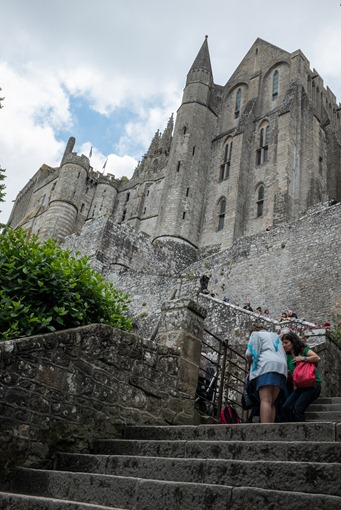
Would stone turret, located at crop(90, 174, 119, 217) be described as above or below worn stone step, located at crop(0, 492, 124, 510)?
above

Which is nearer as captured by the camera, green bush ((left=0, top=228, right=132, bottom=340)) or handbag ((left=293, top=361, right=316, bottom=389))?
handbag ((left=293, top=361, right=316, bottom=389))

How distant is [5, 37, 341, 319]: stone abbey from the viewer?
786 inches

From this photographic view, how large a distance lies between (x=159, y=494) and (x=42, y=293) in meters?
3.34

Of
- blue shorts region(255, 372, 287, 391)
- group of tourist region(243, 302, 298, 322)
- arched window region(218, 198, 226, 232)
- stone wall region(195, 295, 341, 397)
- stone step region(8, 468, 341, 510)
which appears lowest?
stone step region(8, 468, 341, 510)

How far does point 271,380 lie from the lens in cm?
549

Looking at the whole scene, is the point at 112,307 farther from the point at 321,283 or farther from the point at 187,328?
the point at 321,283

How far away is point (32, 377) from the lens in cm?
483

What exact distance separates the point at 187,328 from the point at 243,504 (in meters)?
3.30

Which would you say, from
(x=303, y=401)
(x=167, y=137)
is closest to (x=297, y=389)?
(x=303, y=401)

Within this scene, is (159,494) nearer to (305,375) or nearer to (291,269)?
(305,375)

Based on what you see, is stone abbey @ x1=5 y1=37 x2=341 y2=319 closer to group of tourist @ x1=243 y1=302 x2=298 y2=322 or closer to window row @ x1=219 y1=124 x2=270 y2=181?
window row @ x1=219 y1=124 x2=270 y2=181

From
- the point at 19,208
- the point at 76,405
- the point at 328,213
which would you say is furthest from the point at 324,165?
the point at 19,208

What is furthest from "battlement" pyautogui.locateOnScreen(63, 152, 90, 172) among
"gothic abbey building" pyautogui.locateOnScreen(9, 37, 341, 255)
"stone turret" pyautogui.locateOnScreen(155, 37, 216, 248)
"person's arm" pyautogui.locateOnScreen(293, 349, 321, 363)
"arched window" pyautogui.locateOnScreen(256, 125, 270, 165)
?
"person's arm" pyautogui.locateOnScreen(293, 349, 321, 363)

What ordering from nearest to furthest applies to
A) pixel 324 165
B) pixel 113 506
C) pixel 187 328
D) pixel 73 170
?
pixel 113 506, pixel 187 328, pixel 324 165, pixel 73 170
